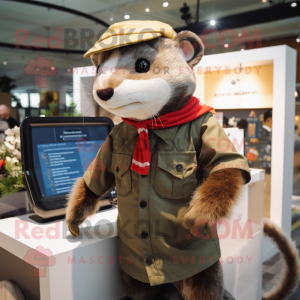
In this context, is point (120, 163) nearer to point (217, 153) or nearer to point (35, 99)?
point (217, 153)

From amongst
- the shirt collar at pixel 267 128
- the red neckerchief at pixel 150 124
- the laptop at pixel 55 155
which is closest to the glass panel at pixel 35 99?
the shirt collar at pixel 267 128

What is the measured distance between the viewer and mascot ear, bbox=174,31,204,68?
0.94m

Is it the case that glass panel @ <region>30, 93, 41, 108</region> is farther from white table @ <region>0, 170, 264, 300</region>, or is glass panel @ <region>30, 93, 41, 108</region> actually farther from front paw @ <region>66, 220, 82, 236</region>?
front paw @ <region>66, 220, 82, 236</region>

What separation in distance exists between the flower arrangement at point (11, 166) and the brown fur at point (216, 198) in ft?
2.68

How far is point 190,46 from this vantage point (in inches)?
37.7

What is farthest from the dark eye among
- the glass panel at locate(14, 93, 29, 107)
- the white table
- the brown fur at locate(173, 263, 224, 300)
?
the glass panel at locate(14, 93, 29, 107)

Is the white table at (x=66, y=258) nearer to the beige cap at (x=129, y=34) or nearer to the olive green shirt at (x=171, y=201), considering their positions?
the olive green shirt at (x=171, y=201)

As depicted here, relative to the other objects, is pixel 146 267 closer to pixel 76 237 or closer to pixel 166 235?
pixel 166 235

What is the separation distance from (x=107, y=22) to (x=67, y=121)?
4.82m

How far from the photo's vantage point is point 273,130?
244cm

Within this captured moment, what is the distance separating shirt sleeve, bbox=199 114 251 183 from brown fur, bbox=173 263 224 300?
12.4 inches

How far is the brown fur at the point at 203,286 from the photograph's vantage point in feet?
3.13

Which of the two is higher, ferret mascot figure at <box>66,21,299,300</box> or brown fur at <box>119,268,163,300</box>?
ferret mascot figure at <box>66,21,299,300</box>

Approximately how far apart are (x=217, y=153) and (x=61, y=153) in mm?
693
